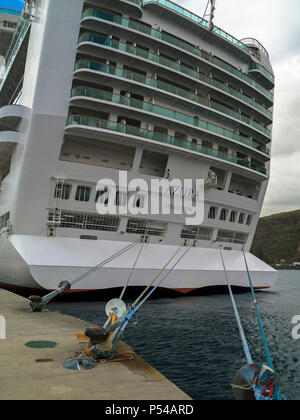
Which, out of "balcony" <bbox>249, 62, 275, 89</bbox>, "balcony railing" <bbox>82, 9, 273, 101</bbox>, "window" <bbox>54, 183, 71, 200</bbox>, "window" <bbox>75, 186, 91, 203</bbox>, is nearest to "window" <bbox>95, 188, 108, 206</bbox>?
"window" <bbox>75, 186, 91, 203</bbox>

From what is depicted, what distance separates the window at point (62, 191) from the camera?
18.1 metres

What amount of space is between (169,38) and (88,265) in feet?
49.1

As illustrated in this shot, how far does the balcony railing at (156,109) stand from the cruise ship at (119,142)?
7 cm

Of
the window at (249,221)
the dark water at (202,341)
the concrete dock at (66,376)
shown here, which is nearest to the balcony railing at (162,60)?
the window at (249,221)

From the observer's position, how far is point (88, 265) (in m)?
17.6

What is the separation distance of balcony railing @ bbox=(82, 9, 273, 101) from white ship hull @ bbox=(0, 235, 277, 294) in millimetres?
12792

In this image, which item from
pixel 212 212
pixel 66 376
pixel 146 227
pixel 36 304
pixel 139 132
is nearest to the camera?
pixel 66 376

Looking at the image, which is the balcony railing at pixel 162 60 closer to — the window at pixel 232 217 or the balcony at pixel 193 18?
the balcony at pixel 193 18

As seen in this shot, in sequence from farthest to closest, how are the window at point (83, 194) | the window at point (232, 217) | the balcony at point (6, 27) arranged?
the balcony at point (6, 27), the window at point (232, 217), the window at point (83, 194)

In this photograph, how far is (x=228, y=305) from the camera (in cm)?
2003

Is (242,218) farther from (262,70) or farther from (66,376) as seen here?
(66,376)

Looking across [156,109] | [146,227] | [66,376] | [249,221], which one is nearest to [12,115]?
[156,109]

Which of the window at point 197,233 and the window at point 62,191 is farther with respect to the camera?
the window at point 197,233

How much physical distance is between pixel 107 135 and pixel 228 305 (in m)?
12.0
